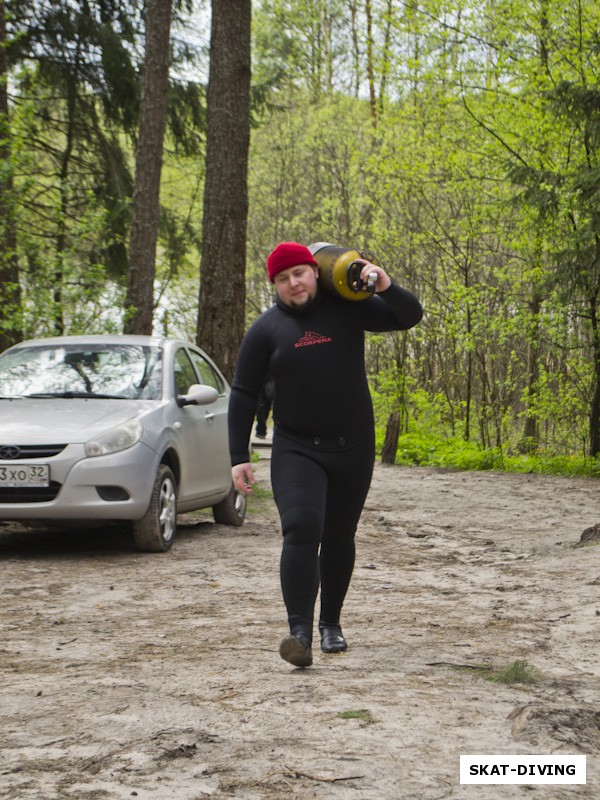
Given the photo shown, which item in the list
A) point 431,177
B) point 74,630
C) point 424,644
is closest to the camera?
point 424,644

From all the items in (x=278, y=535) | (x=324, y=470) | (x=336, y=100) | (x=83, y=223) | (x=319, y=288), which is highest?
(x=336, y=100)

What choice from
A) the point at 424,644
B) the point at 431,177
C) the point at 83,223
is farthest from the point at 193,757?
the point at 431,177

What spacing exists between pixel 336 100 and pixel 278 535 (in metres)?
22.9

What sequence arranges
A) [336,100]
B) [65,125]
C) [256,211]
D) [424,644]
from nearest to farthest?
[424,644] < [65,125] < [336,100] < [256,211]

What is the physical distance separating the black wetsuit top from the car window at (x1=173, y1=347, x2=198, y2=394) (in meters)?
4.61

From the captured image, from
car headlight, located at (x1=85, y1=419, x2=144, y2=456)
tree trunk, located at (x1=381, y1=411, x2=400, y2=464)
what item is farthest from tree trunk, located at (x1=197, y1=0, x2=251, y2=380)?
tree trunk, located at (x1=381, y1=411, x2=400, y2=464)

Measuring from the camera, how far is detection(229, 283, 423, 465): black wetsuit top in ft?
17.1

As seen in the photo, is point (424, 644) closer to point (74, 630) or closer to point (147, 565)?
point (74, 630)

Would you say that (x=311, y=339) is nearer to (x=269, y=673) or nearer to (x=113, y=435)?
(x=269, y=673)

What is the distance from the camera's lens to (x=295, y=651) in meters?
4.97

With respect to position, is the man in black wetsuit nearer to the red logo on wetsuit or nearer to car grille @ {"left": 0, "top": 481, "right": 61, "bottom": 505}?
the red logo on wetsuit

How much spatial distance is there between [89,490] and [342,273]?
4.07 metres

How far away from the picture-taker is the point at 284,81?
2089cm

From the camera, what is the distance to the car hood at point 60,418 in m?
8.59
